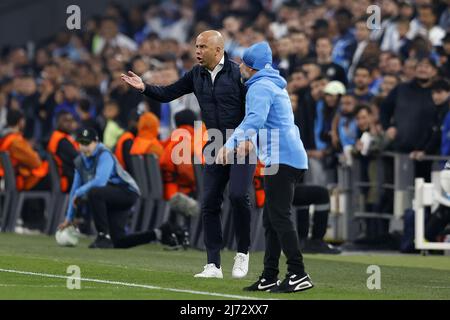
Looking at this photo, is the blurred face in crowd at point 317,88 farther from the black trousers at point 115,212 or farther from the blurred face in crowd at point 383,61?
the black trousers at point 115,212

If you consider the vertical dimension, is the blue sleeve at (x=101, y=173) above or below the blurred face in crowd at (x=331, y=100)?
below

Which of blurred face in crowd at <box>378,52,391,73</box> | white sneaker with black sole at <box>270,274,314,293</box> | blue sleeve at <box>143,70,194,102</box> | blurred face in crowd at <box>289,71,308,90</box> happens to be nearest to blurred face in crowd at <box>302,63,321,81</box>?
blurred face in crowd at <box>289,71,308,90</box>

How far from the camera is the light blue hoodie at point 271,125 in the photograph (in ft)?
42.5

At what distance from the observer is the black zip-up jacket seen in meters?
14.9

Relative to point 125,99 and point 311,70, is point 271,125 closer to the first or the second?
point 311,70

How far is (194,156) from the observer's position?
20125 mm

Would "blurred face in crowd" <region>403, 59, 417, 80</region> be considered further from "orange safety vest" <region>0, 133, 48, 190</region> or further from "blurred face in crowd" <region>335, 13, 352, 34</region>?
"orange safety vest" <region>0, 133, 48, 190</region>

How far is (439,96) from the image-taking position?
21.1 m

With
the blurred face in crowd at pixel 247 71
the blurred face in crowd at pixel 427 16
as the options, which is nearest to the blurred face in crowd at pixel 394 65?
the blurred face in crowd at pixel 427 16

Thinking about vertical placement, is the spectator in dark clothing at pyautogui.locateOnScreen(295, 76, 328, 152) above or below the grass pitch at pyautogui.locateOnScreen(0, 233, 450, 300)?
above

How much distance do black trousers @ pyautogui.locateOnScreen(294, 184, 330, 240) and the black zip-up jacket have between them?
183 inches

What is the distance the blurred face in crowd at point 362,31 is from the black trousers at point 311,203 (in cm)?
534
